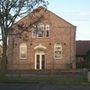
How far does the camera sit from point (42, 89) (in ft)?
93.5

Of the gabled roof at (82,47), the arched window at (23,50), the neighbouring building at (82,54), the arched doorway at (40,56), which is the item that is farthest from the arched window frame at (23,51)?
the gabled roof at (82,47)

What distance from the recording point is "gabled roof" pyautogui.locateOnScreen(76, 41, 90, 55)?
246ft

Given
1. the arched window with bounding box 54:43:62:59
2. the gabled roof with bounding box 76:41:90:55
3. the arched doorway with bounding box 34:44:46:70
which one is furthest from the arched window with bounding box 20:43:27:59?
the gabled roof with bounding box 76:41:90:55

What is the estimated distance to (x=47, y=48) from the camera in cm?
6725

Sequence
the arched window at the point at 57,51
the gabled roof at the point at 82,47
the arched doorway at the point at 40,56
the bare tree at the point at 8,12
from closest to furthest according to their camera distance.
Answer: the bare tree at the point at 8,12 → the arched doorway at the point at 40,56 → the arched window at the point at 57,51 → the gabled roof at the point at 82,47

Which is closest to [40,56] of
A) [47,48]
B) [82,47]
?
[47,48]

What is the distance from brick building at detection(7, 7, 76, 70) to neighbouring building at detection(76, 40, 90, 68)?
17.7ft

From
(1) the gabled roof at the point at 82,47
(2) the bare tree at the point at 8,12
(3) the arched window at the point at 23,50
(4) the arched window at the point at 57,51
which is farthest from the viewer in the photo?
(1) the gabled roof at the point at 82,47

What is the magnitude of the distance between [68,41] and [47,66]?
16.4 ft

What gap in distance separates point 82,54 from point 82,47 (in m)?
2.60

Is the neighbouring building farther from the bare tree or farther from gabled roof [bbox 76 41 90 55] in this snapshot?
the bare tree

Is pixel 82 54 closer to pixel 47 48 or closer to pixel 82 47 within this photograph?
pixel 82 47

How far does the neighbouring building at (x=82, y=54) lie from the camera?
72.1 meters

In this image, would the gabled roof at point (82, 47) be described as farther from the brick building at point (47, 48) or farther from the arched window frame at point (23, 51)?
the arched window frame at point (23, 51)
